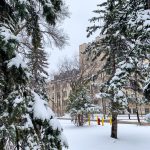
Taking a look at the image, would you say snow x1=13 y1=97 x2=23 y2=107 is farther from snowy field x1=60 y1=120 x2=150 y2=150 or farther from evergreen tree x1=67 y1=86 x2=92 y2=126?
evergreen tree x1=67 y1=86 x2=92 y2=126

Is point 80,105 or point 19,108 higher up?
point 80,105

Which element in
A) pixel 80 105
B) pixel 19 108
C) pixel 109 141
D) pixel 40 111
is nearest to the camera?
pixel 19 108

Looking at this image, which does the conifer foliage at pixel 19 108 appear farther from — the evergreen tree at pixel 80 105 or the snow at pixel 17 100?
the evergreen tree at pixel 80 105

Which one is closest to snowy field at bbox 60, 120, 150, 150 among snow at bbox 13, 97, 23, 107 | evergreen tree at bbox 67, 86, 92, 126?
evergreen tree at bbox 67, 86, 92, 126

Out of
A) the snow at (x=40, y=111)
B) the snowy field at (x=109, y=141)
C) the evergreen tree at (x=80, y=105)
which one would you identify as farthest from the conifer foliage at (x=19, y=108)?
the evergreen tree at (x=80, y=105)

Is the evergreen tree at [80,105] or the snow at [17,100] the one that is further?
the evergreen tree at [80,105]

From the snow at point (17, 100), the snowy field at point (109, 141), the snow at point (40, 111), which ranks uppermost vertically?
the snow at point (17, 100)

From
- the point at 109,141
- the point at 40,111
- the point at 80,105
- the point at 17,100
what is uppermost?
the point at 80,105

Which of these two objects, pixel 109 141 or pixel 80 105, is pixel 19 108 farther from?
pixel 80 105

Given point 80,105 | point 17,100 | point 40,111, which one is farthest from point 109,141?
point 17,100

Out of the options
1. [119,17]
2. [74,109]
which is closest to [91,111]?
[74,109]

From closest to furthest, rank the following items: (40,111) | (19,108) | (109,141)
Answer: (19,108) → (40,111) → (109,141)

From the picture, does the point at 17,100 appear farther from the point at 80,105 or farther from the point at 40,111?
the point at 80,105

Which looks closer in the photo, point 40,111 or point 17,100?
point 17,100
